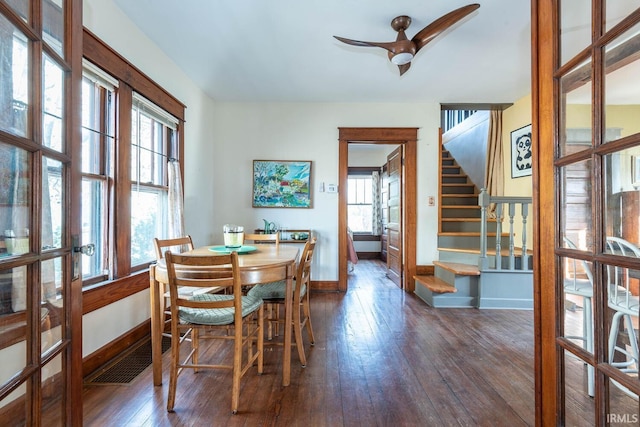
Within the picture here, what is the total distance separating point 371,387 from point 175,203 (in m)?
2.38

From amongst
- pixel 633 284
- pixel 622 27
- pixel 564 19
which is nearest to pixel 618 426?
pixel 633 284

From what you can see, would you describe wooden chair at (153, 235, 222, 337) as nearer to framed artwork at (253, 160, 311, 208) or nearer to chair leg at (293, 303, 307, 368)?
chair leg at (293, 303, 307, 368)

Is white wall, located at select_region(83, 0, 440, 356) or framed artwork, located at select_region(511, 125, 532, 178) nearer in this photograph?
framed artwork, located at select_region(511, 125, 532, 178)

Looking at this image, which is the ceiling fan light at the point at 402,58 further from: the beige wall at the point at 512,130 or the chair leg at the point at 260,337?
the beige wall at the point at 512,130

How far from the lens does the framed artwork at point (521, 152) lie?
3.85 m

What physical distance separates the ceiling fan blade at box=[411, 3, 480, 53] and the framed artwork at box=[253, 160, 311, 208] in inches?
84.5

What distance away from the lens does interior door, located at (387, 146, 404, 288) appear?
4.29m

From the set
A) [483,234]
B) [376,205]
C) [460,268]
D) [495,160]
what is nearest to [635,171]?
[483,234]

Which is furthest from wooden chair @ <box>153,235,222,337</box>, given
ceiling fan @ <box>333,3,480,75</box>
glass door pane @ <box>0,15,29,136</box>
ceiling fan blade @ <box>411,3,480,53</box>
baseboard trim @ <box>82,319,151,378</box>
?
ceiling fan blade @ <box>411,3,480,53</box>

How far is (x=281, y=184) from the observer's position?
4.05 m

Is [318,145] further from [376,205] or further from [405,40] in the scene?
[376,205]

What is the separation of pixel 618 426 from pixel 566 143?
857 millimetres

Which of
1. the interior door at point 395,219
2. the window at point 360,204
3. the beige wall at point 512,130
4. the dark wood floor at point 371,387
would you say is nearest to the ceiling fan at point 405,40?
the interior door at point 395,219

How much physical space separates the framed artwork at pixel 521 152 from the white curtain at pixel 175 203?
4281mm
